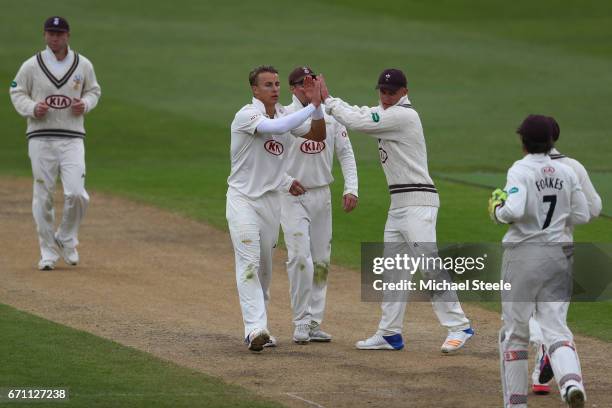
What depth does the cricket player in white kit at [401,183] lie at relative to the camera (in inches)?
437

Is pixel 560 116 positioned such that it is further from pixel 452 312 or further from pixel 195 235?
pixel 452 312

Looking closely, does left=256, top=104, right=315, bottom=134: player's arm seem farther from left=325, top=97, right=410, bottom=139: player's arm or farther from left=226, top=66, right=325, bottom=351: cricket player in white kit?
left=325, top=97, right=410, bottom=139: player's arm

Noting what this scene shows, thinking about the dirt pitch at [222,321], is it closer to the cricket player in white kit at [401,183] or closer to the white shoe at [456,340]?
the white shoe at [456,340]

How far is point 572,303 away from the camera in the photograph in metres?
13.5

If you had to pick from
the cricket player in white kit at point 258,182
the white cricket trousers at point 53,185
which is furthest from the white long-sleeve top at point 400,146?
the white cricket trousers at point 53,185

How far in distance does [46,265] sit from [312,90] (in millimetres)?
5388

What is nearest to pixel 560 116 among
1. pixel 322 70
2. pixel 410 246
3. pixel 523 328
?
pixel 322 70

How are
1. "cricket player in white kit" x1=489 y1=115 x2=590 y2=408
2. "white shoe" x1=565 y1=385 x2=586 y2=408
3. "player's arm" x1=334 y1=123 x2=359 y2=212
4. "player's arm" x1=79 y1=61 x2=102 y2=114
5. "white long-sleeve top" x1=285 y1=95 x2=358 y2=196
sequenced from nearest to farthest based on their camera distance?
"white shoe" x1=565 y1=385 x2=586 y2=408
"cricket player in white kit" x1=489 y1=115 x2=590 y2=408
"white long-sleeve top" x1=285 y1=95 x2=358 y2=196
"player's arm" x1=334 y1=123 x2=359 y2=212
"player's arm" x1=79 y1=61 x2=102 y2=114

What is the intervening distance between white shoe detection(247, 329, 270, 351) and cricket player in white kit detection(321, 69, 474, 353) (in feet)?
3.23

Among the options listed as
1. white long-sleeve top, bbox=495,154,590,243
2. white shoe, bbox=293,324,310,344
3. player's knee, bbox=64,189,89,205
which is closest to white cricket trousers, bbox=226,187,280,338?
white shoe, bbox=293,324,310,344

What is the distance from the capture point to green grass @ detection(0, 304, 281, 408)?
900cm

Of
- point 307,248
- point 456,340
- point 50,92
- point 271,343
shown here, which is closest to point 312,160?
point 307,248

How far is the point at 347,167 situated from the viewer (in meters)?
12.2

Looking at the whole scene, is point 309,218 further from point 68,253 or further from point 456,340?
point 68,253
